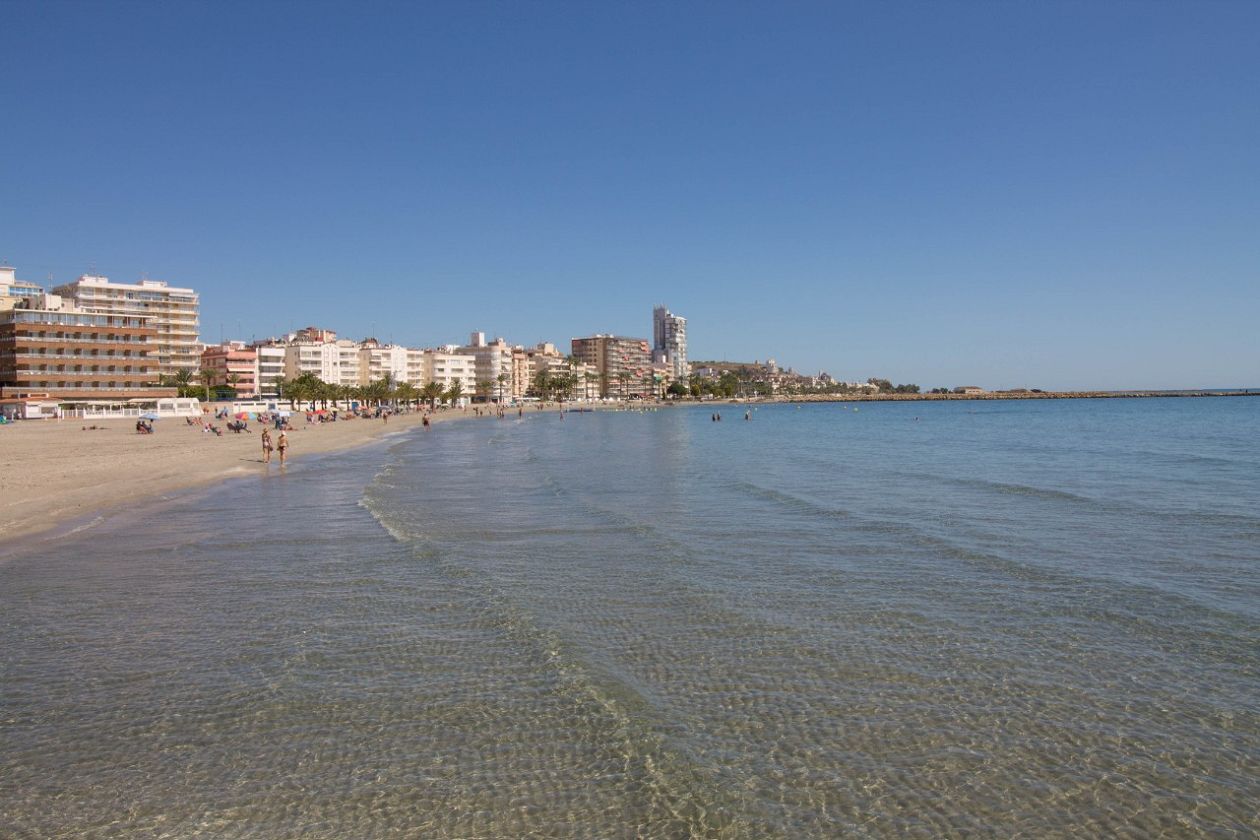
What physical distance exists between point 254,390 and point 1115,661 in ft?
523

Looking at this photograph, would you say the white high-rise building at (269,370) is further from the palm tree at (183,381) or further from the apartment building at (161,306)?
the palm tree at (183,381)

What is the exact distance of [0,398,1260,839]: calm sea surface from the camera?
6.06 m

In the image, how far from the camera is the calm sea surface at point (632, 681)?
19.9 ft

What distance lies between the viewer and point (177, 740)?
705 cm

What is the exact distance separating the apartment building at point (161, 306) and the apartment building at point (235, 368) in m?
8.85

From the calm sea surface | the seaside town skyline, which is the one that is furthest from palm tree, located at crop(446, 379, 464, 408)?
the calm sea surface

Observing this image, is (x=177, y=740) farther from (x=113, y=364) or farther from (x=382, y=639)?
(x=113, y=364)

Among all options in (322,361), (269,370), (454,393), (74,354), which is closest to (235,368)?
(269,370)

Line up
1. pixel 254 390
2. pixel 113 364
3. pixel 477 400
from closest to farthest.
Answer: pixel 113 364 < pixel 254 390 < pixel 477 400

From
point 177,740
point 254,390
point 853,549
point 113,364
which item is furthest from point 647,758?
point 254,390

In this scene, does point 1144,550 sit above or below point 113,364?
below

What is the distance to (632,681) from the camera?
8516 mm

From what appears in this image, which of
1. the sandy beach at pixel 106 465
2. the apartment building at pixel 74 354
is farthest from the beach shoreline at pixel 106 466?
the apartment building at pixel 74 354

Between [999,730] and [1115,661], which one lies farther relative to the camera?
[1115,661]
